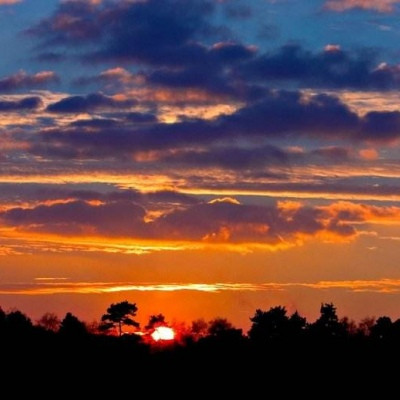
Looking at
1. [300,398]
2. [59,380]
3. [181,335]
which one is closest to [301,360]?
[300,398]

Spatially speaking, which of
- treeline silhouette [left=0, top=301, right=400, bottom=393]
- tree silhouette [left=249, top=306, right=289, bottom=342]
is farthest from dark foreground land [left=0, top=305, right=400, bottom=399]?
tree silhouette [left=249, top=306, right=289, bottom=342]

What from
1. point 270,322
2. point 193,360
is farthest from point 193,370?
point 270,322

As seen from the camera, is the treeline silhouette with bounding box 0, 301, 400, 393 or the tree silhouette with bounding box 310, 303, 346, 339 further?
the tree silhouette with bounding box 310, 303, 346, 339

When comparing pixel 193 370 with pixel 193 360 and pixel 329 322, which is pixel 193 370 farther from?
pixel 329 322

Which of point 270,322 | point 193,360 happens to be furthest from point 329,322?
point 193,360

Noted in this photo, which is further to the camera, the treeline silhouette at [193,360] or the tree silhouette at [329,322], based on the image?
the tree silhouette at [329,322]

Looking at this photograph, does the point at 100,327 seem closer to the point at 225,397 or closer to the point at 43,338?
the point at 43,338

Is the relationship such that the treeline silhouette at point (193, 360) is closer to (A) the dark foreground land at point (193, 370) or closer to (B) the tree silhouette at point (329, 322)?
(A) the dark foreground land at point (193, 370)

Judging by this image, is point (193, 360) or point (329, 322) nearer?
point (193, 360)

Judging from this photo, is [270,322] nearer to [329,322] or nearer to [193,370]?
[329,322]

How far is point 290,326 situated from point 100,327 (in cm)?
2362

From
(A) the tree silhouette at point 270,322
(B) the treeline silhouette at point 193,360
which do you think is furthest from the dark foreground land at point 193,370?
(A) the tree silhouette at point 270,322

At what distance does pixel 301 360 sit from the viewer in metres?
83.1

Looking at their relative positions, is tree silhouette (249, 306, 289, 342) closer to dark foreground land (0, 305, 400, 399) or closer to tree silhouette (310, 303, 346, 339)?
tree silhouette (310, 303, 346, 339)
